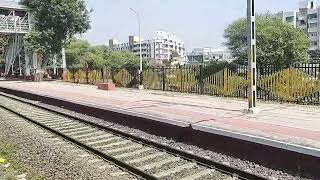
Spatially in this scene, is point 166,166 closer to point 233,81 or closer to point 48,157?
point 48,157

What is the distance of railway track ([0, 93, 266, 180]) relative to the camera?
7.90m

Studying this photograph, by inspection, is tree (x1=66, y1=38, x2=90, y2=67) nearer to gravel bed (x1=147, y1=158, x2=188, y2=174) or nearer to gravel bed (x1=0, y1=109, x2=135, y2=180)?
gravel bed (x1=0, y1=109, x2=135, y2=180)

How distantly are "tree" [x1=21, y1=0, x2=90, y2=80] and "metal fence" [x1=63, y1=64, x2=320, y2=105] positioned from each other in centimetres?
1713

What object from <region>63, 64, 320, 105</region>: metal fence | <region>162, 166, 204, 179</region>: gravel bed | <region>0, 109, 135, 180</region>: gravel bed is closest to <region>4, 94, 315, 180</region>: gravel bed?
<region>162, 166, 204, 179</region>: gravel bed

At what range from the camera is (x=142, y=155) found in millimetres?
9727

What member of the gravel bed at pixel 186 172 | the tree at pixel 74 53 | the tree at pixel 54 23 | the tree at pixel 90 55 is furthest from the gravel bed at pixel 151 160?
the tree at pixel 74 53

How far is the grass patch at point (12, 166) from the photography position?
Answer: 811 cm

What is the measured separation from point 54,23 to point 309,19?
92.2 metres

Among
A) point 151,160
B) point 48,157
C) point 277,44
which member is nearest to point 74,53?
point 277,44

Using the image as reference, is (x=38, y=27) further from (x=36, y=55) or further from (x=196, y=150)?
(x=196, y=150)

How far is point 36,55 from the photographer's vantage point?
50.8m

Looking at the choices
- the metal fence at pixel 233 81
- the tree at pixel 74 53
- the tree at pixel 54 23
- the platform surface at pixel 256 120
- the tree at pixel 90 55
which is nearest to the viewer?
the platform surface at pixel 256 120

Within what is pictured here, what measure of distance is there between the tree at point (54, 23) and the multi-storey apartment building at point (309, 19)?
79445mm

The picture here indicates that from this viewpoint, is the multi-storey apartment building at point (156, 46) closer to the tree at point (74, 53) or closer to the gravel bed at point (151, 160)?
Result: the tree at point (74, 53)
